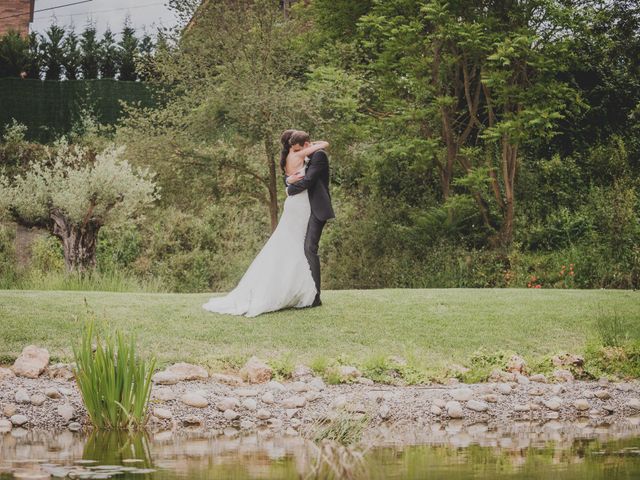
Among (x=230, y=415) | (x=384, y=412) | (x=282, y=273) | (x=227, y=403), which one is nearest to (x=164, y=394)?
(x=227, y=403)

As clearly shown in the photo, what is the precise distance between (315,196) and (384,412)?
4065 millimetres

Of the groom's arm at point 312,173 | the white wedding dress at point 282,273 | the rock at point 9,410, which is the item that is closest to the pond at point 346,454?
the rock at point 9,410

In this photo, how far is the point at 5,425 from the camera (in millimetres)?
6938

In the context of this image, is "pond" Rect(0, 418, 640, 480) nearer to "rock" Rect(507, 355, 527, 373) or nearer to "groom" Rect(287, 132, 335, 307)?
"rock" Rect(507, 355, 527, 373)

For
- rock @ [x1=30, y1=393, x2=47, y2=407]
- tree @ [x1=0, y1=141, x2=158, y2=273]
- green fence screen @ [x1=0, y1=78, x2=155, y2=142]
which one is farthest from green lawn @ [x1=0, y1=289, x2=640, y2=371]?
green fence screen @ [x1=0, y1=78, x2=155, y2=142]

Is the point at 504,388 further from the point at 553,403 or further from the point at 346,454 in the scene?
the point at 346,454

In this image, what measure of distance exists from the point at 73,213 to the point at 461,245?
727cm

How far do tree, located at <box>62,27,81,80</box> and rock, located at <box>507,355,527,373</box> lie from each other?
17.9 m

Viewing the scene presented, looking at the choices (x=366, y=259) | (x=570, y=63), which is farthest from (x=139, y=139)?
(x=570, y=63)

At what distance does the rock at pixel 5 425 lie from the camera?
22.5 ft

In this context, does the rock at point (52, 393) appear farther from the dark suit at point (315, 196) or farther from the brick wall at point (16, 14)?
the brick wall at point (16, 14)

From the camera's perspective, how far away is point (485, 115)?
754 inches

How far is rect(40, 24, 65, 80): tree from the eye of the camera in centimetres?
2377

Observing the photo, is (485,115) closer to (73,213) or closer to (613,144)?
(613,144)
